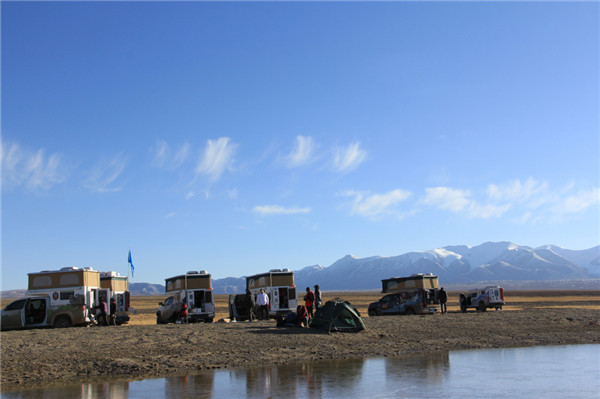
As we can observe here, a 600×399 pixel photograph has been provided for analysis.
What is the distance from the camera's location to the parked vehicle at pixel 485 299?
36.8 m

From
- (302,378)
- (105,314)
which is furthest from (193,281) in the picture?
(302,378)

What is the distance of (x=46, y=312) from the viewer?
2402cm

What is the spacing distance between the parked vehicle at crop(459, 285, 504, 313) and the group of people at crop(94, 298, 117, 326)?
2265cm

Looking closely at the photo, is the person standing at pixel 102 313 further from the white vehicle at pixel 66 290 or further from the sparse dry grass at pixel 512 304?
the sparse dry grass at pixel 512 304

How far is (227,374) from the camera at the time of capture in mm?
14336

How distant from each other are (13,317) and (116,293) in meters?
5.30

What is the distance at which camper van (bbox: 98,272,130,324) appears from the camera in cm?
2656

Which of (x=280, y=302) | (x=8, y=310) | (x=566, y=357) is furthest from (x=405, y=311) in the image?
(x=8, y=310)

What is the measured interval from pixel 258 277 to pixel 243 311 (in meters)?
2.13

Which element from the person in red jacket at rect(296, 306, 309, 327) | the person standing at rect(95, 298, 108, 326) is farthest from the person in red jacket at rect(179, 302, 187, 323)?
the person in red jacket at rect(296, 306, 309, 327)

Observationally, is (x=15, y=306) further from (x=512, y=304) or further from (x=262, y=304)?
(x=512, y=304)

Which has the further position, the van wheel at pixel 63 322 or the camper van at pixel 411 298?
the camper van at pixel 411 298

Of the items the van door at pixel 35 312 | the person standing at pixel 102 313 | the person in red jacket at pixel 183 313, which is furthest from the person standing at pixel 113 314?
A: the person in red jacket at pixel 183 313

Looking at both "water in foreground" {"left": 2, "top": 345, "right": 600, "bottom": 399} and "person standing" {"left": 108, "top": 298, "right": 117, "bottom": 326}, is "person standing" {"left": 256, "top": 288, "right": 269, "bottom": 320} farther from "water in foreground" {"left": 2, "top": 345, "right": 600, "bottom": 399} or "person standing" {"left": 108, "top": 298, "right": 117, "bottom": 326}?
"water in foreground" {"left": 2, "top": 345, "right": 600, "bottom": 399}
